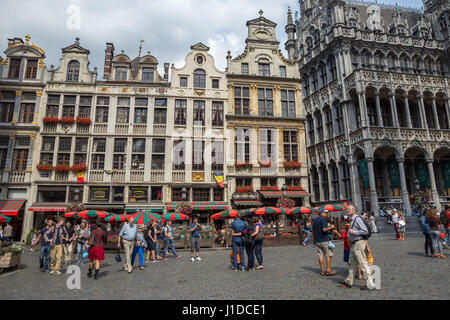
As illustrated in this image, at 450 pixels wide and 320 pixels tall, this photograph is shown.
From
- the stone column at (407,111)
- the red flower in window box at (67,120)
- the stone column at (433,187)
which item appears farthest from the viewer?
the stone column at (407,111)

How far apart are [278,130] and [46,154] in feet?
67.3

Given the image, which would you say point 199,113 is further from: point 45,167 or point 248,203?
point 45,167

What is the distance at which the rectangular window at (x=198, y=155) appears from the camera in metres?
24.2

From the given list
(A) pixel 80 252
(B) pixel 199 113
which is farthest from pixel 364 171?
(A) pixel 80 252

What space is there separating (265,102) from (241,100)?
241 cm

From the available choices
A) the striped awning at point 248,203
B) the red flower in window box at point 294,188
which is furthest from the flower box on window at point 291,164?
the striped awning at point 248,203

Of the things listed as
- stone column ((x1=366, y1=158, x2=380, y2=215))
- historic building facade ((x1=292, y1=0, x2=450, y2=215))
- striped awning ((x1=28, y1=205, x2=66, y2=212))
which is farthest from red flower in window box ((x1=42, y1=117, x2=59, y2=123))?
stone column ((x1=366, y1=158, x2=380, y2=215))

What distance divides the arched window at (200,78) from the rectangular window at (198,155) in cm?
556

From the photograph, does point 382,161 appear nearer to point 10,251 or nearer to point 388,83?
point 388,83

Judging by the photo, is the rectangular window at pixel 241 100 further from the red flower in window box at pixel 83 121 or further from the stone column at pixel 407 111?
the stone column at pixel 407 111

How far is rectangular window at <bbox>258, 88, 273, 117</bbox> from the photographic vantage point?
26.3m

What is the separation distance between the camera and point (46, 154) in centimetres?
2297

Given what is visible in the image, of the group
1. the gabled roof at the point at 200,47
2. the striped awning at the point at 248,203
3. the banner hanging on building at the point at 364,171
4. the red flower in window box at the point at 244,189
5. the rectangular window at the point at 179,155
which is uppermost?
the gabled roof at the point at 200,47

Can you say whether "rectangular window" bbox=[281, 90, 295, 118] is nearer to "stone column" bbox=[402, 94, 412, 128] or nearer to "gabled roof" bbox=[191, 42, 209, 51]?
"gabled roof" bbox=[191, 42, 209, 51]
